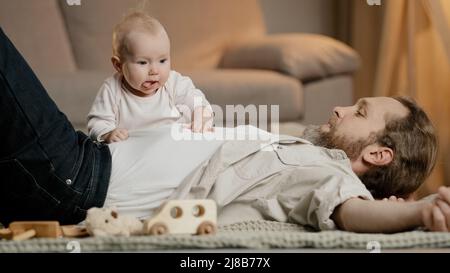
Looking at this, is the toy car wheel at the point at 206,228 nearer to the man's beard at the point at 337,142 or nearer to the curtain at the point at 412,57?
the man's beard at the point at 337,142

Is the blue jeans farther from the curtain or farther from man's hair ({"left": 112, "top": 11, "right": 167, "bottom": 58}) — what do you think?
the curtain

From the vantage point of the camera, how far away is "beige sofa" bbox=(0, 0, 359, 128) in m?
1.17

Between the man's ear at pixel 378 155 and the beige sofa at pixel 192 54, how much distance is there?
308 millimetres

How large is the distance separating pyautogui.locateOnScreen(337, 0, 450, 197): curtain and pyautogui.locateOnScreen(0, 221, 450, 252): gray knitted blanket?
0.77m

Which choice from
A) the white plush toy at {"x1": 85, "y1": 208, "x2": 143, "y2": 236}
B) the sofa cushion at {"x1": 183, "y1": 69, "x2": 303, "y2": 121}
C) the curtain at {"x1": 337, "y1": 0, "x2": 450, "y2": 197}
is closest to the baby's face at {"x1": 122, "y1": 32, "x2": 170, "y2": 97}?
the white plush toy at {"x1": 85, "y1": 208, "x2": 143, "y2": 236}

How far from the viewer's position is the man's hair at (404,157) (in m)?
0.88

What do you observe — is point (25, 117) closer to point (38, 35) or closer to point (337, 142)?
point (337, 142)

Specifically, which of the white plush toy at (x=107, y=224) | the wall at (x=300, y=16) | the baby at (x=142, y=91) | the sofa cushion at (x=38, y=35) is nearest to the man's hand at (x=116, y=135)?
the baby at (x=142, y=91)

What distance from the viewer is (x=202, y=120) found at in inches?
36.1

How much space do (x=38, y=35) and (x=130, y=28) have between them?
1.66 feet

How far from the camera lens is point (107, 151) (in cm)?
85

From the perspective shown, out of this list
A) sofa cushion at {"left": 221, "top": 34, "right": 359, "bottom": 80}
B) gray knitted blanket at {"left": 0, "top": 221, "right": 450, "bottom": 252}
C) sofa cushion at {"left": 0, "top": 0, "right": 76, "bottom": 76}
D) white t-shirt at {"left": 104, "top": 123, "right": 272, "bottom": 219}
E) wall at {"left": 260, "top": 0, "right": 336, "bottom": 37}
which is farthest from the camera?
wall at {"left": 260, "top": 0, "right": 336, "bottom": 37}

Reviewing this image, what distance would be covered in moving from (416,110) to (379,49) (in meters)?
1.00

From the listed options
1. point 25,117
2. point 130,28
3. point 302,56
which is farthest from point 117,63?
point 302,56
